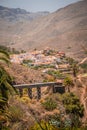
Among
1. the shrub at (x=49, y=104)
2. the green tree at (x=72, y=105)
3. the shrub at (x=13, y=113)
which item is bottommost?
the shrub at (x=49, y=104)

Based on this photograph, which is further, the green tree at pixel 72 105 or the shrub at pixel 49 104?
the shrub at pixel 49 104

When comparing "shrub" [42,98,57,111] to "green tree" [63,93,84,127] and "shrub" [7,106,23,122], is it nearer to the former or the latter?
"green tree" [63,93,84,127]

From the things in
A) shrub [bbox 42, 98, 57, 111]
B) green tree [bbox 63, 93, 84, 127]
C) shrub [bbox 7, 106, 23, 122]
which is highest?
shrub [bbox 7, 106, 23, 122]

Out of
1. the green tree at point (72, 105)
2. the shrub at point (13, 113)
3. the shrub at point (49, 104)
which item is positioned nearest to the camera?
the shrub at point (13, 113)

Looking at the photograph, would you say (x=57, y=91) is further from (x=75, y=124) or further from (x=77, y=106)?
(x=75, y=124)

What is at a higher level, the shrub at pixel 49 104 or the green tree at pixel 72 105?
the green tree at pixel 72 105

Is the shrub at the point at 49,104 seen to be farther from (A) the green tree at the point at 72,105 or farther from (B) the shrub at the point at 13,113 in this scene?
(B) the shrub at the point at 13,113

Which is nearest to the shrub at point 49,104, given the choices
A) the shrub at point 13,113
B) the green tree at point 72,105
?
the green tree at point 72,105

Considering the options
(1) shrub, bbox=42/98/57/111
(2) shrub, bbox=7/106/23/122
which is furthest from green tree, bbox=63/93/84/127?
(2) shrub, bbox=7/106/23/122

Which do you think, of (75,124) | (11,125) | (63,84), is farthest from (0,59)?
(63,84)

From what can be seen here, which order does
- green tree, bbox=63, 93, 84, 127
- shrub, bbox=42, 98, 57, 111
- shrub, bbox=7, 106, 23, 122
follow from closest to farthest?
shrub, bbox=7, 106, 23, 122 < green tree, bbox=63, 93, 84, 127 < shrub, bbox=42, 98, 57, 111

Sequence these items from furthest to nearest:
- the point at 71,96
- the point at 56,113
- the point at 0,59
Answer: the point at 71,96 < the point at 56,113 < the point at 0,59
